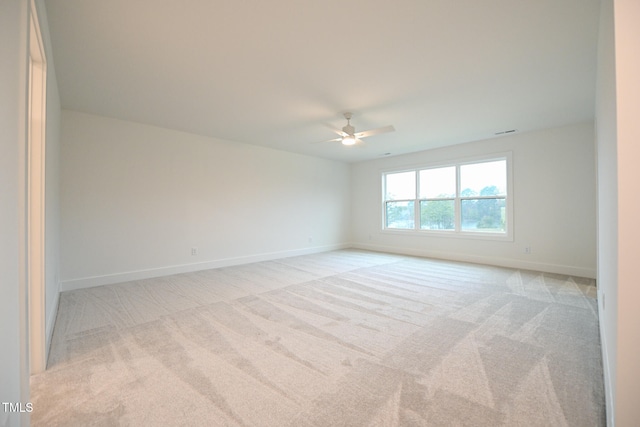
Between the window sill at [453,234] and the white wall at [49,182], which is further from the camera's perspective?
the window sill at [453,234]

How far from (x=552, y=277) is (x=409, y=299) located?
2.81 metres

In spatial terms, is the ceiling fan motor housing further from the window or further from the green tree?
the green tree

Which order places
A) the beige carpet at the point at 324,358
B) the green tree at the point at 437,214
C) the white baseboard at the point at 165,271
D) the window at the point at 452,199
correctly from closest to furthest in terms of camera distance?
the beige carpet at the point at 324,358 → the white baseboard at the point at 165,271 → the window at the point at 452,199 → the green tree at the point at 437,214

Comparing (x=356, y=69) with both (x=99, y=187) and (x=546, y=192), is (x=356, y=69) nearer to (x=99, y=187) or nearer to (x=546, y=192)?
(x=99, y=187)

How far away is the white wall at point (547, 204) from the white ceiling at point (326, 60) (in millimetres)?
592

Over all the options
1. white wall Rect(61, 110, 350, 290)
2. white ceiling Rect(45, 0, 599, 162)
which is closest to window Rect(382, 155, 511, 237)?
white ceiling Rect(45, 0, 599, 162)

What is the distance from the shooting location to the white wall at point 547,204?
4.25 metres

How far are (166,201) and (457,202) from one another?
5.67m

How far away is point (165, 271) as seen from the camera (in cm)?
446

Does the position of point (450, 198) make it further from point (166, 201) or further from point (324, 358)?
point (166, 201)

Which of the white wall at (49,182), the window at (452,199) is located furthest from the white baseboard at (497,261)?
the white wall at (49,182)

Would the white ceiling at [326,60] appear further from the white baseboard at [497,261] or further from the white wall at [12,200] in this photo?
the white baseboard at [497,261]

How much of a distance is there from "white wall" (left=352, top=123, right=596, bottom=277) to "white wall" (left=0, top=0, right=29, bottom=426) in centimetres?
618

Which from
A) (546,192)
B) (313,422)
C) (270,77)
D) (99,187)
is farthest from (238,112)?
(546,192)
